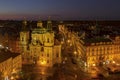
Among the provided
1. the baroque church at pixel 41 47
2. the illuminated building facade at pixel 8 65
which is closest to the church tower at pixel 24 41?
the baroque church at pixel 41 47

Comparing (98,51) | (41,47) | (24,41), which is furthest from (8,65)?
(98,51)

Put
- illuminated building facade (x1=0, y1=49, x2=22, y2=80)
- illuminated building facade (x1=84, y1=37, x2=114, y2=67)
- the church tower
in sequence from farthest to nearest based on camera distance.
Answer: the church tower
illuminated building facade (x1=84, y1=37, x2=114, y2=67)
illuminated building facade (x1=0, y1=49, x2=22, y2=80)

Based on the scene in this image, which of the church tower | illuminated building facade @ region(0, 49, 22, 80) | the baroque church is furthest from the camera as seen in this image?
the church tower

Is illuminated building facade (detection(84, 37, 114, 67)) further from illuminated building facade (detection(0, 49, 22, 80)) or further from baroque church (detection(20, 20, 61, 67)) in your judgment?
illuminated building facade (detection(0, 49, 22, 80))


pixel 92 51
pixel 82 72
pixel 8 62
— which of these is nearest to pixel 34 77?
pixel 8 62

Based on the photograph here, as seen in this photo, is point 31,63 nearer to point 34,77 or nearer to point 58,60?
point 58,60

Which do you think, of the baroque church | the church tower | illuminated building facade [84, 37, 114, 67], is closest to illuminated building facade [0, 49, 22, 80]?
the baroque church

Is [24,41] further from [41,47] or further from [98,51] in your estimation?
[98,51]

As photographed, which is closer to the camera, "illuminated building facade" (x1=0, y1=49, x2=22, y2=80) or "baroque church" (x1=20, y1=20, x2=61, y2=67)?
"illuminated building facade" (x1=0, y1=49, x2=22, y2=80)
